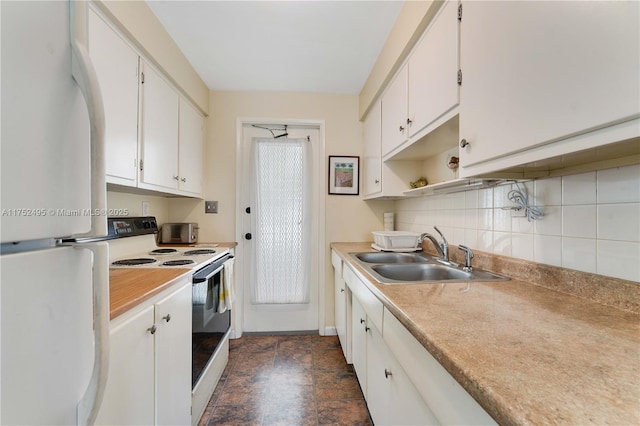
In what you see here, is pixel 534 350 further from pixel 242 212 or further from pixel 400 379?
pixel 242 212

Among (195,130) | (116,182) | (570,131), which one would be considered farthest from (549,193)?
(195,130)

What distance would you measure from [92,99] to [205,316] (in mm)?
1369

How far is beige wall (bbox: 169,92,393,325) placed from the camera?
8.38 ft

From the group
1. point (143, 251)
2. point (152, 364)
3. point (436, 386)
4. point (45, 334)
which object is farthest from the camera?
point (143, 251)

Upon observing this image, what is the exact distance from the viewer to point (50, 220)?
1.51ft

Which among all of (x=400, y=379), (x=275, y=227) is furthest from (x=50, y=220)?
(x=275, y=227)

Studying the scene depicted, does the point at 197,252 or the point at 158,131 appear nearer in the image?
the point at 158,131

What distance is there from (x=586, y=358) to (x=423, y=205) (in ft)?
5.32

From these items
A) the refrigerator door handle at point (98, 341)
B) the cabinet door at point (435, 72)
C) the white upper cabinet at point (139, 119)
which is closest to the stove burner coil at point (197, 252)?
the white upper cabinet at point (139, 119)

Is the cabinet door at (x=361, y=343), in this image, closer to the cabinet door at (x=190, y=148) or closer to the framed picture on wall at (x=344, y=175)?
the framed picture on wall at (x=344, y=175)

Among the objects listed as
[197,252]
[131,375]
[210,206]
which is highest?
[210,206]

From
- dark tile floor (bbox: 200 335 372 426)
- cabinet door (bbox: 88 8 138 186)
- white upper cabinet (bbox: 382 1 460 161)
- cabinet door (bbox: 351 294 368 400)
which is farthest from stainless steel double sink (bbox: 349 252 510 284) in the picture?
cabinet door (bbox: 88 8 138 186)

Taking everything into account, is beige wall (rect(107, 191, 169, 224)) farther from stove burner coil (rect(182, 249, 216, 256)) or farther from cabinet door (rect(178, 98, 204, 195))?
stove burner coil (rect(182, 249, 216, 256))

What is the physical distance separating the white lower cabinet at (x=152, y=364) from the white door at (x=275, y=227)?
1.23m
